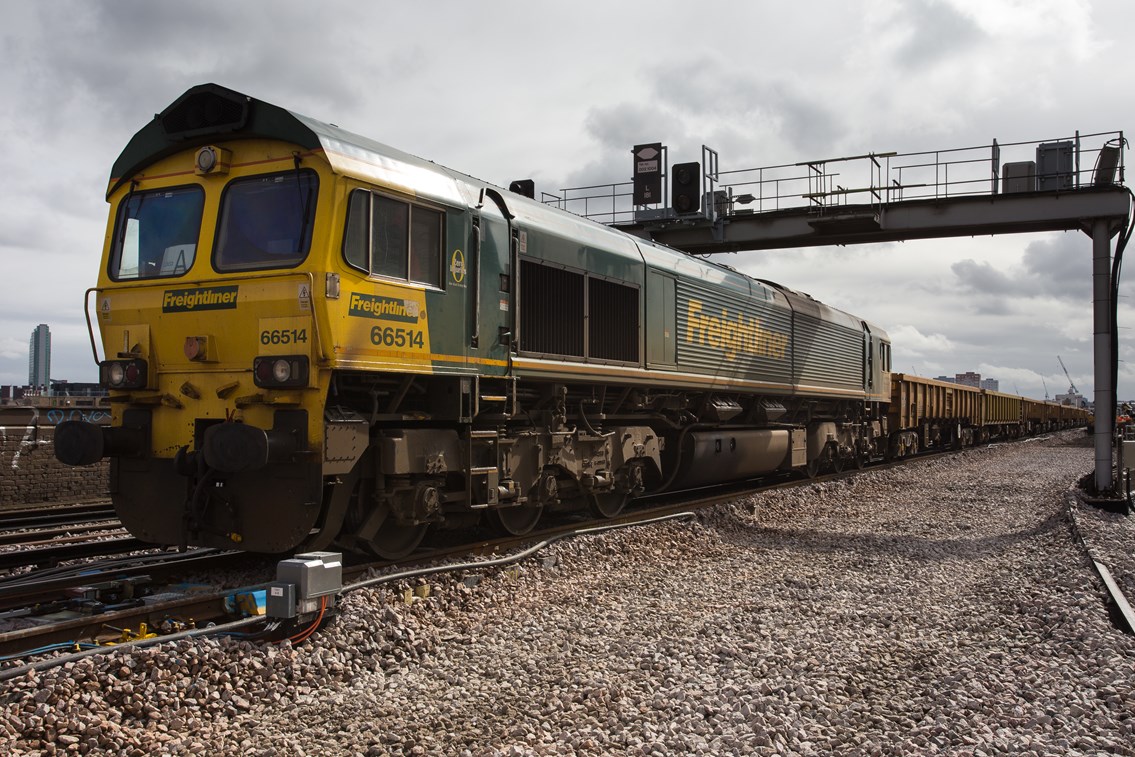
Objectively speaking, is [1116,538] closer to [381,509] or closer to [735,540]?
[735,540]

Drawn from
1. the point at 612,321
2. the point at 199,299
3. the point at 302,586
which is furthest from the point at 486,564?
the point at 612,321

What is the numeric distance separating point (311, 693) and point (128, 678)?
99 centimetres

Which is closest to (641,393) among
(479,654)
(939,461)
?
(479,654)

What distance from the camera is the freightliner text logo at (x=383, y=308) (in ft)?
22.6

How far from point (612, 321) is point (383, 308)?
13.4 ft

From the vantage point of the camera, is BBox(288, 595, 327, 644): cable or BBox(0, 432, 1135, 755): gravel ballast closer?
BBox(0, 432, 1135, 755): gravel ballast

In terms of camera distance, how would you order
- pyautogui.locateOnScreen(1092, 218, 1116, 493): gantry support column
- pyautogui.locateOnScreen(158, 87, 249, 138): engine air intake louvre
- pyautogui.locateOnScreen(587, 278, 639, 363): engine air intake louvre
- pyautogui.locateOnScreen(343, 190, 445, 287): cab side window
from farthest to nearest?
pyautogui.locateOnScreen(1092, 218, 1116, 493): gantry support column
pyautogui.locateOnScreen(587, 278, 639, 363): engine air intake louvre
pyautogui.locateOnScreen(158, 87, 249, 138): engine air intake louvre
pyautogui.locateOnScreen(343, 190, 445, 287): cab side window

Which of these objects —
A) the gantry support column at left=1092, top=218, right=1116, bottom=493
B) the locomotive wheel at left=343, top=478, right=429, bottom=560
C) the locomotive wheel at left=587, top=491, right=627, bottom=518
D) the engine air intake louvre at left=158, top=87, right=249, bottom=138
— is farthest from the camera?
the gantry support column at left=1092, top=218, right=1116, bottom=493

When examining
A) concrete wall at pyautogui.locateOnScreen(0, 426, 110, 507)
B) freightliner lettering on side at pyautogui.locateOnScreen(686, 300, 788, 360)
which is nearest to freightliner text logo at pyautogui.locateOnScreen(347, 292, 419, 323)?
freightliner lettering on side at pyautogui.locateOnScreen(686, 300, 788, 360)

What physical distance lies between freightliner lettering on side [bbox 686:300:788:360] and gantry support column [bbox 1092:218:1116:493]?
5172 millimetres

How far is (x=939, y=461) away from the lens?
82.0 ft

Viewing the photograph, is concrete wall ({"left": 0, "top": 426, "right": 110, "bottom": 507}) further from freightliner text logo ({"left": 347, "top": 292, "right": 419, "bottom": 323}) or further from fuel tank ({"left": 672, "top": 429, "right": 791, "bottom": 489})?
freightliner text logo ({"left": 347, "top": 292, "right": 419, "bottom": 323})

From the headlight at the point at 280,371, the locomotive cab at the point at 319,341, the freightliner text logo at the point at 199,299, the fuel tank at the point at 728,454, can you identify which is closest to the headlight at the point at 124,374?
the locomotive cab at the point at 319,341

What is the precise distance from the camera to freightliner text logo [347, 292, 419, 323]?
689 cm
